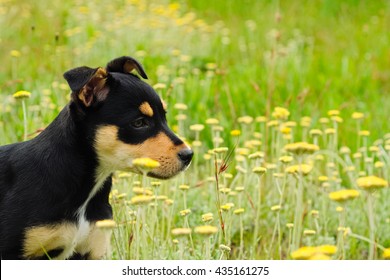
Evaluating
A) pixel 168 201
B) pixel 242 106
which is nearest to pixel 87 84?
pixel 168 201

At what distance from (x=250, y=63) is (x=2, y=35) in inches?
111

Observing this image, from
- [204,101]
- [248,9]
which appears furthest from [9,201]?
[248,9]

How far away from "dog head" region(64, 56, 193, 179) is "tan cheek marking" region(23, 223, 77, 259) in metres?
0.38

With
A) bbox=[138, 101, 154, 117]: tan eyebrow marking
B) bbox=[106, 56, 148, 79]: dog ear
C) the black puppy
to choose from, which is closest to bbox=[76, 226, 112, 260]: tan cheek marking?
the black puppy

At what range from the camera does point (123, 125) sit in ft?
12.0

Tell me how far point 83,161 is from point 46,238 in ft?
1.41

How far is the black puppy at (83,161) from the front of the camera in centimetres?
351

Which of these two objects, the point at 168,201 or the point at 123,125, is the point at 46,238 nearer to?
the point at 123,125

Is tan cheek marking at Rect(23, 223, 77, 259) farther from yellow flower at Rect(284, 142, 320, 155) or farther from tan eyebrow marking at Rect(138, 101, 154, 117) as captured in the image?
yellow flower at Rect(284, 142, 320, 155)

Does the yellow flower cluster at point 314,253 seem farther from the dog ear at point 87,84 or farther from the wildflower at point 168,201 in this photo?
the wildflower at point 168,201

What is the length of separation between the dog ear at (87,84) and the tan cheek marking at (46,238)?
61 cm

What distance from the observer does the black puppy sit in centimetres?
351

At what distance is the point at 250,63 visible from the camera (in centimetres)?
825

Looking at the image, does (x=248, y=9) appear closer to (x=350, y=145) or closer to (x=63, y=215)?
(x=350, y=145)
